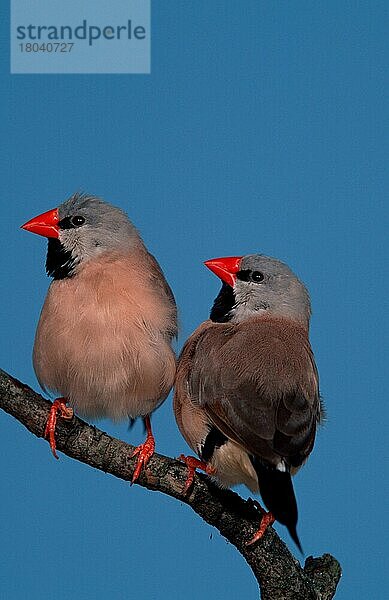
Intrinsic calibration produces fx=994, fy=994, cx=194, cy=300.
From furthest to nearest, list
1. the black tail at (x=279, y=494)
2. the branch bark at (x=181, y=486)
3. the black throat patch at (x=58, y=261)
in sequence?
the black throat patch at (x=58, y=261) → the branch bark at (x=181, y=486) → the black tail at (x=279, y=494)

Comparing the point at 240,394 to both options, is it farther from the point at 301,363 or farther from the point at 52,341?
the point at 52,341

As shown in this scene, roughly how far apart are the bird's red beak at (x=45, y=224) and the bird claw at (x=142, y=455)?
1.97 feet

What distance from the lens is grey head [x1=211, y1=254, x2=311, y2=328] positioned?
2.65 metres

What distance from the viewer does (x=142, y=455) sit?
7.87 ft

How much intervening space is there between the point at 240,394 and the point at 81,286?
521mm

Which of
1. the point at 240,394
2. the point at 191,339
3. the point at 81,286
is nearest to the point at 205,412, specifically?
the point at 240,394

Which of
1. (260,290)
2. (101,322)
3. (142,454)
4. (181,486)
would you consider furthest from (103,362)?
(260,290)

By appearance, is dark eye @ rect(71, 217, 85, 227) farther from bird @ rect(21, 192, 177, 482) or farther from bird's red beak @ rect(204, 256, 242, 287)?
bird's red beak @ rect(204, 256, 242, 287)

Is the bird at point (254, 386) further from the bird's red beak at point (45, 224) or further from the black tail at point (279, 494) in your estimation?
the bird's red beak at point (45, 224)

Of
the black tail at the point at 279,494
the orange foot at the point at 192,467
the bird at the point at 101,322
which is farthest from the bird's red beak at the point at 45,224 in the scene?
the black tail at the point at 279,494

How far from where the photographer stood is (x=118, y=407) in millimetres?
2510

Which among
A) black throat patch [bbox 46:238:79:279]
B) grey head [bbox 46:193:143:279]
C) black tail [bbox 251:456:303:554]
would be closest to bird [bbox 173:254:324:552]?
black tail [bbox 251:456:303:554]

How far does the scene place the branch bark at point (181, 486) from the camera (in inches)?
93.3

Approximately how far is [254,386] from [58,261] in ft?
2.16
